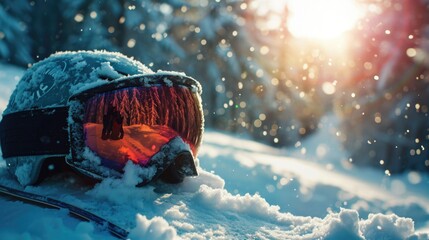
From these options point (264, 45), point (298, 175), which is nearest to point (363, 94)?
point (264, 45)

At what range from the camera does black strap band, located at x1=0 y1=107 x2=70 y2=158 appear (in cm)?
388

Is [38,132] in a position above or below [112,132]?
below

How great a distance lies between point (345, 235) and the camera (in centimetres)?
332

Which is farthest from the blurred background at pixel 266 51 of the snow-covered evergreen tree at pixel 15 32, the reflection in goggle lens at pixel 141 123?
the reflection in goggle lens at pixel 141 123

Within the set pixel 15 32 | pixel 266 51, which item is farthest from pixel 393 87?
pixel 15 32

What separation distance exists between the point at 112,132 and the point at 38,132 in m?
0.64

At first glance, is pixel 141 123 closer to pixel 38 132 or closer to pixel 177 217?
pixel 38 132

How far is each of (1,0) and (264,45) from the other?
11.4 metres

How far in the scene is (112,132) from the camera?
13.7 feet

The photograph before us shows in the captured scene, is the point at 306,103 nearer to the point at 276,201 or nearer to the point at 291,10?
the point at 291,10

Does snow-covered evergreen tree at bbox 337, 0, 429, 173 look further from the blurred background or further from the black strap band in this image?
the black strap band

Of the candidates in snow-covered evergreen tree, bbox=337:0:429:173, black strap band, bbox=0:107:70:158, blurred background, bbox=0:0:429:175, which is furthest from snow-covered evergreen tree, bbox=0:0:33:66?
black strap band, bbox=0:107:70:158

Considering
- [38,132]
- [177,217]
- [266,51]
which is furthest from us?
[266,51]

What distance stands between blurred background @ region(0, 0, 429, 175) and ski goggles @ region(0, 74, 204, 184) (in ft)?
46.5
